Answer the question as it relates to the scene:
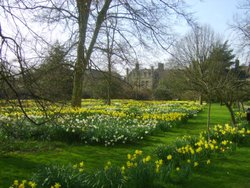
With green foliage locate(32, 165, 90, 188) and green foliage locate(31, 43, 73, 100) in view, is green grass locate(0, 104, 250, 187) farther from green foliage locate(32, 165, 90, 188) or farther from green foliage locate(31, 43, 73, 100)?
green foliage locate(31, 43, 73, 100)

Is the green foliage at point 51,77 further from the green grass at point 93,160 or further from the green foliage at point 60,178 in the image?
the green grass at point 93,160

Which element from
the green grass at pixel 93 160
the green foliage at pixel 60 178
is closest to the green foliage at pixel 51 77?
the green foliage at pixel 60 178

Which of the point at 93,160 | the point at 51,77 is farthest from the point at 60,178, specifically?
the point at 93,160

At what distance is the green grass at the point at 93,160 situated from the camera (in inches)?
235

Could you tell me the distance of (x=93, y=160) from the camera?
7309 millimetres

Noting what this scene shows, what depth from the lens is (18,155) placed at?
7.53m

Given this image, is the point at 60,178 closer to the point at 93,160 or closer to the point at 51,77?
the point at 51,77

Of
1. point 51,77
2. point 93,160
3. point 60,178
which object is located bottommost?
point 93,160

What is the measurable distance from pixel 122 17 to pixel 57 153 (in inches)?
309

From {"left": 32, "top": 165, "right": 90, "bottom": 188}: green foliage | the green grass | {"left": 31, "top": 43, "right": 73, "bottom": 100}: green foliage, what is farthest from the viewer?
the green grass

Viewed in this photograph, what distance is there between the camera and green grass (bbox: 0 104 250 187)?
5.96 m

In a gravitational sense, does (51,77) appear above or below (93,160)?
above

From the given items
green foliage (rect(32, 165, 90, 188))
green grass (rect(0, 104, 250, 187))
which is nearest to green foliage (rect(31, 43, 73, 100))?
green foliage (rect(32, 165, 90, 188))

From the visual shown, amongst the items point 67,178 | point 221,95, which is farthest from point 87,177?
point 221,95
